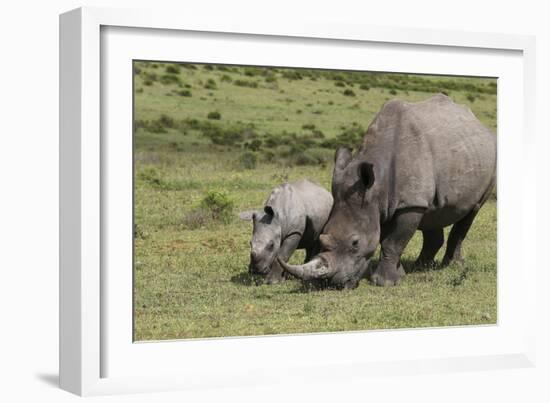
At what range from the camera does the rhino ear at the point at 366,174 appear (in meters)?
16.5

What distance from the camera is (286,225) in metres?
17.4

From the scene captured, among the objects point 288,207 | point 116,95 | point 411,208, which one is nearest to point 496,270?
point 411,208

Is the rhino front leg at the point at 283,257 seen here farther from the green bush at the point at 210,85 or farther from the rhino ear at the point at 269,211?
the green bush at the point at 210,85

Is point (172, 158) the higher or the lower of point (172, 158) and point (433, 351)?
the higher

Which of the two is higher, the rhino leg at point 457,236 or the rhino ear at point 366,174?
the rhino ear at point 366,174

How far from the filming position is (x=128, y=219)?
542 inches

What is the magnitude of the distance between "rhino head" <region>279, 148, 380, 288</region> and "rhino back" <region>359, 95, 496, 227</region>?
404 mm

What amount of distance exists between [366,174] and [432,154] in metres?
1.40

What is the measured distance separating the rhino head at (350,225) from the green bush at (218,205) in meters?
2.03

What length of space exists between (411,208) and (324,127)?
13.1 feet

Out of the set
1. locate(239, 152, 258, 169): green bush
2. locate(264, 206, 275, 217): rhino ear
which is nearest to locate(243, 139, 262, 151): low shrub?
locate(239, 152, 258, 169): green bush

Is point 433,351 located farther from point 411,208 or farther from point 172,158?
point 172,158

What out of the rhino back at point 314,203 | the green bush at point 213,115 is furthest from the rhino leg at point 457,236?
the green bush at point 213,115

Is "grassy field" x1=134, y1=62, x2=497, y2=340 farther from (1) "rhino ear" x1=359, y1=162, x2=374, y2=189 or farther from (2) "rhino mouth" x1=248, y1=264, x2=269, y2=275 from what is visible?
(1) "rhino ear" x1=359, y1=162, x2=374, y2=189
